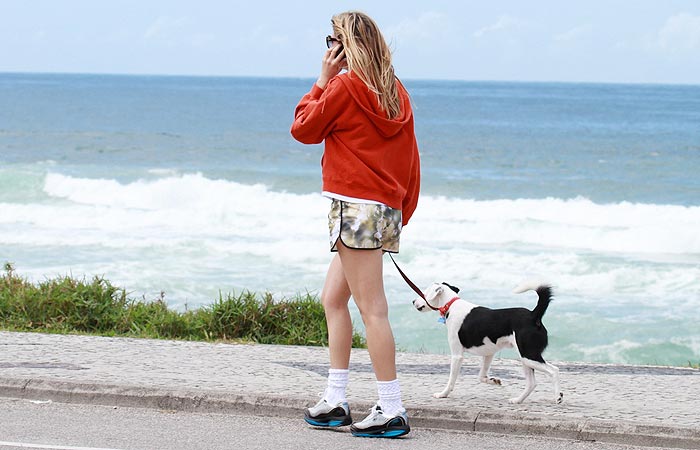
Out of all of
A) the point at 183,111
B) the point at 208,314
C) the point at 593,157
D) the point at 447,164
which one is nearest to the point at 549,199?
the point at 447,164

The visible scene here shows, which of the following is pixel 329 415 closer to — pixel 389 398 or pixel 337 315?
pixel 389 398

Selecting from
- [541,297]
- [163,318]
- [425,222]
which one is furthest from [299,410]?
[425,222]

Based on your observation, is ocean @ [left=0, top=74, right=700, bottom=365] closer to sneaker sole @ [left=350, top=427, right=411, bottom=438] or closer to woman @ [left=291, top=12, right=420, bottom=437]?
woman @ [left=291, top=12, right=420, bottom=437]

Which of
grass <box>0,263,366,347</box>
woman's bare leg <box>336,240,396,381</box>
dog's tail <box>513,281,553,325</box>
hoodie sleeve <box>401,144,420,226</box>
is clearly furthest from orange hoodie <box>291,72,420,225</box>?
grass <box>0,263,366,347</box>

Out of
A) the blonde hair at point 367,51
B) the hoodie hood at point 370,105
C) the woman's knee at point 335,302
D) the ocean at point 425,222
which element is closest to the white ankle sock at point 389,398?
the woman's knee at point 335,302

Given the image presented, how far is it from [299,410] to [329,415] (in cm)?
39

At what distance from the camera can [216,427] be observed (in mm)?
5871

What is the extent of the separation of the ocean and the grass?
7.27 ft

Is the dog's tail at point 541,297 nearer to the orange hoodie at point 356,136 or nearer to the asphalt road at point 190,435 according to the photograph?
A: the asphalt road at point 190,435

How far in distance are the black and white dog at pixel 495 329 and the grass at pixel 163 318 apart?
122 inches

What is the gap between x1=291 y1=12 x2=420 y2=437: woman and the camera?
17.8ft

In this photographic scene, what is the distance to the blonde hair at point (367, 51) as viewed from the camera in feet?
17.6

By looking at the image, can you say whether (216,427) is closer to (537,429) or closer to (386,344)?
(386,344)

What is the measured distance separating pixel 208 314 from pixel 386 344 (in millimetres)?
4190
